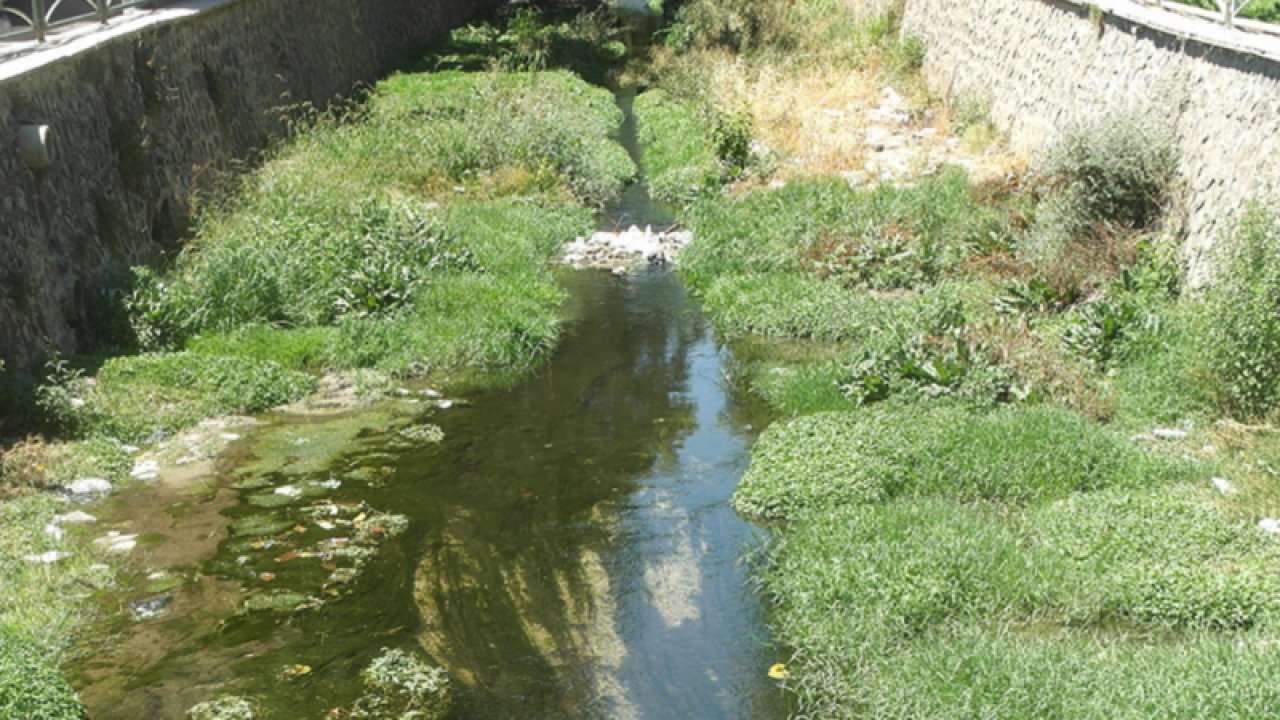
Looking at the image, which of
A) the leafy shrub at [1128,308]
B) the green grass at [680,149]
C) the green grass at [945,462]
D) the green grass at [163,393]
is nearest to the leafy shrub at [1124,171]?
the leafy shrub at [1128,308]

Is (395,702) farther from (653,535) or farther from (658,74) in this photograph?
(658,74)

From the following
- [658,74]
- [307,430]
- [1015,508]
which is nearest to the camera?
[1015,508]

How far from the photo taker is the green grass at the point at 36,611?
6910 mm

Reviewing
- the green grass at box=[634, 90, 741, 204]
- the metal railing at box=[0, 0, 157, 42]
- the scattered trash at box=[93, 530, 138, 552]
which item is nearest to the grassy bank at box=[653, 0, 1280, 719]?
the green grass at box=[634, 90, 741, 204]

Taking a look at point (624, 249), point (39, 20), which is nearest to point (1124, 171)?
point (624, 249)

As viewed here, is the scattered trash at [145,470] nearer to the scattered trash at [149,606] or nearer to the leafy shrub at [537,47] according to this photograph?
the scattered trash at [149,606]

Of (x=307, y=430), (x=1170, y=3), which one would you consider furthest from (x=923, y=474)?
(x=1170, y=3)

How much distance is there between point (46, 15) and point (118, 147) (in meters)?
1.39

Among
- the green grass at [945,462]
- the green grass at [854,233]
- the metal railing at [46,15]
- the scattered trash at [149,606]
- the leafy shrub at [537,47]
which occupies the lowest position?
the leafy shrub at [537,47]

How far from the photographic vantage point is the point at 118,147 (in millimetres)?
14023

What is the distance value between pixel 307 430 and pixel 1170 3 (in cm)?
982

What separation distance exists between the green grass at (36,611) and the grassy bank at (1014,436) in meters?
3.82

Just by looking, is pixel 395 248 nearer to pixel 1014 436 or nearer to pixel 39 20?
pixel 39 20

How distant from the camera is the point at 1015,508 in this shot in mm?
9133
